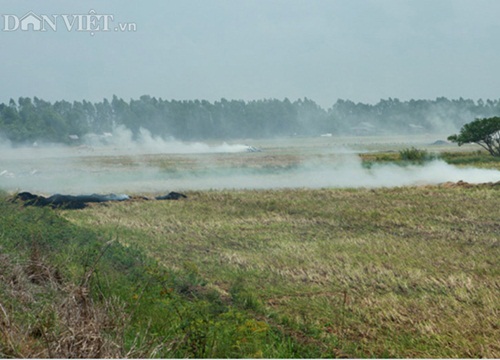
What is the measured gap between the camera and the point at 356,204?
66.0 feet

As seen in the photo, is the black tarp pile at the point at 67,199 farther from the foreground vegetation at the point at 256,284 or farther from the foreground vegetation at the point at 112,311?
the foreground vegetation at the point at 112,311

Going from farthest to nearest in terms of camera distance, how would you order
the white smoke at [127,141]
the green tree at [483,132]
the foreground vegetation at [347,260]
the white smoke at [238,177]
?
the white smoke at [127,141]
the green tree at [483,132]
the white smoke at [238,177]
the foreground vegetation at [347,260]

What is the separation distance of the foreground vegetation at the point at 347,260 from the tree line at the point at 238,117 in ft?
235

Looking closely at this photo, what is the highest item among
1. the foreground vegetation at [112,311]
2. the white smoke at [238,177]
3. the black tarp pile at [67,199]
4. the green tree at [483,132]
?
the green tree at [483,132]

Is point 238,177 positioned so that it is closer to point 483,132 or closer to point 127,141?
point 483,132

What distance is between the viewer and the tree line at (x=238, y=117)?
316 ft

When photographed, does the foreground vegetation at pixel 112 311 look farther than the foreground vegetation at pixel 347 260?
No

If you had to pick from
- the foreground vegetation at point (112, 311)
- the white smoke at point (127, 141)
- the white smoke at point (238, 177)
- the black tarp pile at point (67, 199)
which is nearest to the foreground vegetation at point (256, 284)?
the foreground vegetation at point (112, 311)

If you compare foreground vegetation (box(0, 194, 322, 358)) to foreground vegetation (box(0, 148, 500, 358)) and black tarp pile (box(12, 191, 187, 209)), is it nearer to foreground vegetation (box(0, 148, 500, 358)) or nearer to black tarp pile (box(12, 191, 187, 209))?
foreground vegetation (box(0, 148, 500, 358))

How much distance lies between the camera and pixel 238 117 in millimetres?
119375

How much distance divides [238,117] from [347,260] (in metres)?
109

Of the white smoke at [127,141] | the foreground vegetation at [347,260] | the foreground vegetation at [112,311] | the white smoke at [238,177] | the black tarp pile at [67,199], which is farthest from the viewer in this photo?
the white smoke at [127,141]

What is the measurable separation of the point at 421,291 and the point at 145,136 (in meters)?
90.6

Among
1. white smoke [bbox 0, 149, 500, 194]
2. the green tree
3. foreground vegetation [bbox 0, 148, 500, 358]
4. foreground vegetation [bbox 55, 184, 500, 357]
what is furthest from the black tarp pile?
the green tree
